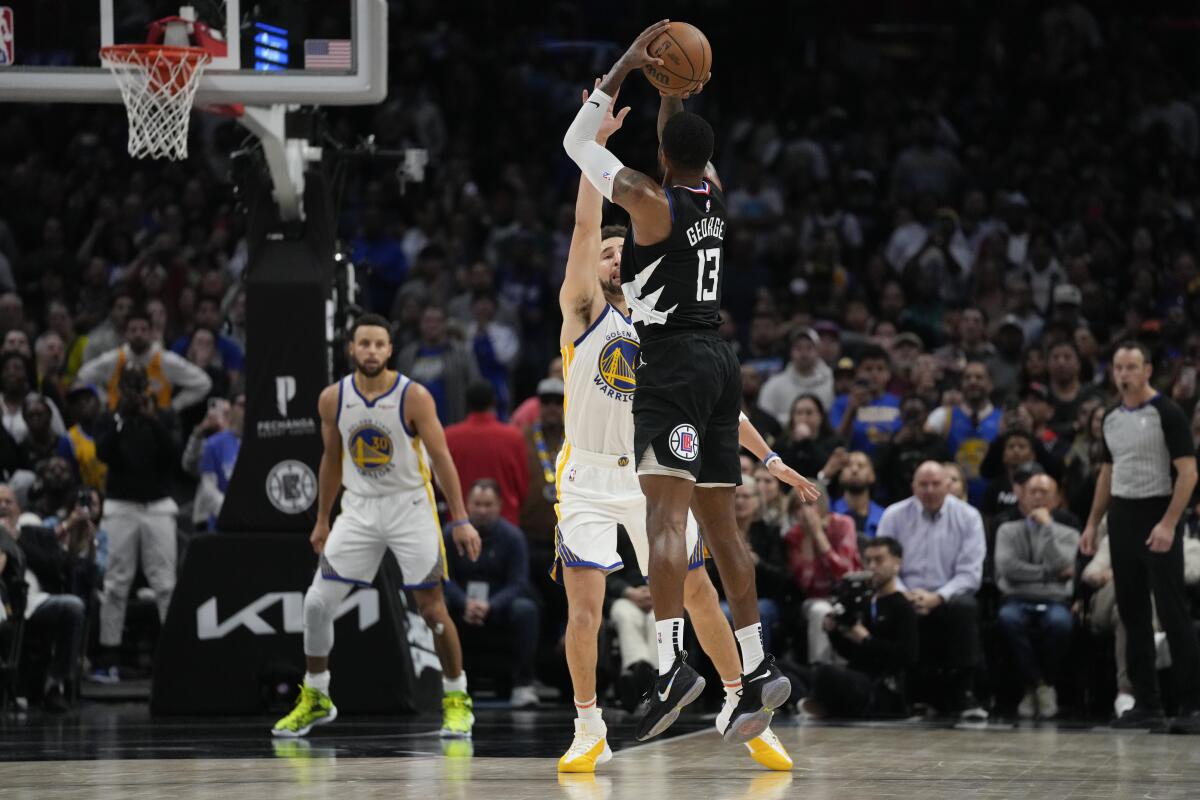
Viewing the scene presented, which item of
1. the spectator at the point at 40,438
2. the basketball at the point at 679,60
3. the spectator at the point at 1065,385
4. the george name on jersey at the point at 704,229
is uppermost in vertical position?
the basketball at the point at 679,60

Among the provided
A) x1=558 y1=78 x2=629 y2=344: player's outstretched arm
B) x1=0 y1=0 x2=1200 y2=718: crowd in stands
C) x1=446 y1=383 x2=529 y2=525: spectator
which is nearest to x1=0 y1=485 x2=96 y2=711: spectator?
x1=0 y1=0 x2=1200 y2=718: crowd in stands

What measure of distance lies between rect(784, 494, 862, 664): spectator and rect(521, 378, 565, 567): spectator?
2.09 meters

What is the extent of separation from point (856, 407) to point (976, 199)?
4696 millimetres

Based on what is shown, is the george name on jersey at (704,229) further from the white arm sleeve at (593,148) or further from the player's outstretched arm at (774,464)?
the player's outstretched arm at (774,464)

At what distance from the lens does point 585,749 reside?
806cm

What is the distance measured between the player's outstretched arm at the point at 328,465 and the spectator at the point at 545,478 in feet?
10.7

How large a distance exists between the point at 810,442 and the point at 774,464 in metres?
5.78

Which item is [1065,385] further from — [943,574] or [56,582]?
[56,582]

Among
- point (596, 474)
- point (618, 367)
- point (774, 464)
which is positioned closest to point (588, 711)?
point (596, 474)

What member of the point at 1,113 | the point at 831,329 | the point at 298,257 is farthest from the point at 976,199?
the point at 1,113

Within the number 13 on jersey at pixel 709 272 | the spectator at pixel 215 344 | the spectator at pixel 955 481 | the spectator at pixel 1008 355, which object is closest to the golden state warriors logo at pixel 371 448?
the number 13 on jersey at pixel 709 272

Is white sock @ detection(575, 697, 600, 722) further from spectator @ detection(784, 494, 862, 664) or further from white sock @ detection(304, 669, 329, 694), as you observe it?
spectator @ detection(784, 494, 862, 664)

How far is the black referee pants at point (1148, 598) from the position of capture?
1123 cm

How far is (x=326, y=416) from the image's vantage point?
35.8ft
